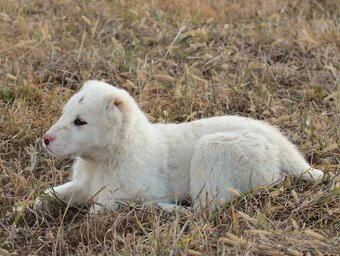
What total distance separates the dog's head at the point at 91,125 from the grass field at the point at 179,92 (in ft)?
1.41

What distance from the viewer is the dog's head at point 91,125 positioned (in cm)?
609

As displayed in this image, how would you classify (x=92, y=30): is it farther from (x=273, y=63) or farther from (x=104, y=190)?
(x=104, y=190)

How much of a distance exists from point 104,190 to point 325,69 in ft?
13.9

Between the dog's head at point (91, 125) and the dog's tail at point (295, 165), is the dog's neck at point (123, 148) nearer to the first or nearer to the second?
the dog's head at point (91, 125)

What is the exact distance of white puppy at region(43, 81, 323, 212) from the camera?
6.18 m

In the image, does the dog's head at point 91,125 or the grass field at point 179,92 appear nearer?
the grass field at point 179,92

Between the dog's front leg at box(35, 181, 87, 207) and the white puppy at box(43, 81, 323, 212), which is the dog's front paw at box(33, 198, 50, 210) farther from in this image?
the white puppy at box(43, 81, 323, 212)

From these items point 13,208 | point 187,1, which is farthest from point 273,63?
point 13,208

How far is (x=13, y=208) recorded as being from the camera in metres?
6.14

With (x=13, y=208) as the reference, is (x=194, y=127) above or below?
above

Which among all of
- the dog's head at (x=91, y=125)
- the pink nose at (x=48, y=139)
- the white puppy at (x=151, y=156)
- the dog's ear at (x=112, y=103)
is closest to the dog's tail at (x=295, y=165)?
the white puppy at (x=151, y=156)

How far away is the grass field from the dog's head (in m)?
0.43

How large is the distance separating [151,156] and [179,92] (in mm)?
1979

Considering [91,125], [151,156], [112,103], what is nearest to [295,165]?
[151,156]
